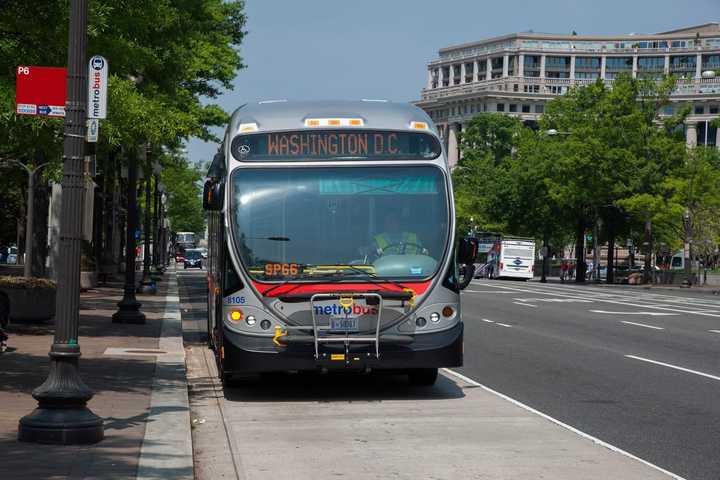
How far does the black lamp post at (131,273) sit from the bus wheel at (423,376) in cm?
1118

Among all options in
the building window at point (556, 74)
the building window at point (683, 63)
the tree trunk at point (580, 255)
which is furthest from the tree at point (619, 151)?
the building window at point (556, 74)

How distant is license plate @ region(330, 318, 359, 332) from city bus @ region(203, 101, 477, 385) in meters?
0.01

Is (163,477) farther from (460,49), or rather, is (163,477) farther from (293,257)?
(460,49)

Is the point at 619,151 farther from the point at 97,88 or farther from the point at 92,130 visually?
the point at 97,88

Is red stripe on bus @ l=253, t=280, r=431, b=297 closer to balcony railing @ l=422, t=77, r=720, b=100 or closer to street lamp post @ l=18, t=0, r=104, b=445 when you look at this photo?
street lamp post @ l=18, t=0, r=104, b=445

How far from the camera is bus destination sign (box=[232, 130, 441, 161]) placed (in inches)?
554

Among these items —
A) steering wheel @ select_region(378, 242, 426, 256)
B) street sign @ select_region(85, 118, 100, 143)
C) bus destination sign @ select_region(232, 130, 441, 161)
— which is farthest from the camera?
bus destination sign @ select_region(232, 130, 441, 161)

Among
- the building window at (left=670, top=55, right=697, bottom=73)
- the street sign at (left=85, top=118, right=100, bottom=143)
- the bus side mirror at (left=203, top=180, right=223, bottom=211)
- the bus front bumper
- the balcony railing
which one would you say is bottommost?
the bus front bumper

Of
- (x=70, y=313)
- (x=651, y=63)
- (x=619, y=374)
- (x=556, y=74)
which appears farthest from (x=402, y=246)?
(x=556, y=74)

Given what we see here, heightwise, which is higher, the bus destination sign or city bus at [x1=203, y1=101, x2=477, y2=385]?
the bus destination sign

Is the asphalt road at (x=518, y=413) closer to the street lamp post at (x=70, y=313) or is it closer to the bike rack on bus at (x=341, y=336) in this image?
the bike rack on bus at (x=341, y=336)

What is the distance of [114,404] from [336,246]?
3.02 metres

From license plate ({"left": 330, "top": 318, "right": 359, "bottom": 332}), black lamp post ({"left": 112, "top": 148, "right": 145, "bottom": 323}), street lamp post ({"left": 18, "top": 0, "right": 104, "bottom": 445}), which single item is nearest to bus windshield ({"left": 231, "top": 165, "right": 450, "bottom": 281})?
license plate ({"left": 330, "top": 318, "right": 359, "bottom": 332})

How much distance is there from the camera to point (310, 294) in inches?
525
